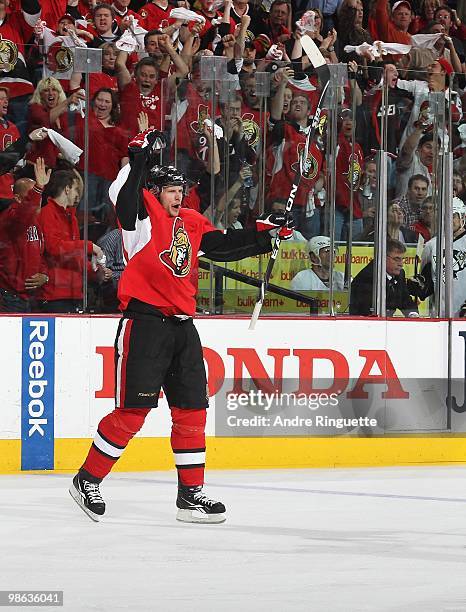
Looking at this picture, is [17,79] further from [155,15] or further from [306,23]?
[306,23]

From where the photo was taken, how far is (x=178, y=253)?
5.55m

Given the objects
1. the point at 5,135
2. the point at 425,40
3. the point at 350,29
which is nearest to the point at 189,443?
the point at 5,135

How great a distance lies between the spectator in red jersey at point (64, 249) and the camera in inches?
270

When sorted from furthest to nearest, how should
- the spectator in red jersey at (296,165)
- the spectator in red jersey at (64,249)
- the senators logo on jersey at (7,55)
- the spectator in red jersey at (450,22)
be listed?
the spectator in red jersey at (450,22) → the spectator in red jersey at (296,165) → the spectator in red jersey at (64,249) → the senators logo on jersey at (7,55)

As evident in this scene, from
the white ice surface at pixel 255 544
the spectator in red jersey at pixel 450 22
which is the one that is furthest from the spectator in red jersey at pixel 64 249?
the spectator in red jersey at pixel 450 22

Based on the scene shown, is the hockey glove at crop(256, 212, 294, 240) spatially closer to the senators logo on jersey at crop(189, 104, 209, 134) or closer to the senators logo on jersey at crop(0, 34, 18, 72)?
the senators logo on jersey at crop(189, 104, 209, 134)

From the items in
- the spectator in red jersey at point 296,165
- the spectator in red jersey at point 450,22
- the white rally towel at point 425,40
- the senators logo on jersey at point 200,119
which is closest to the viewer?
the senators logo on jersey at point 200,119

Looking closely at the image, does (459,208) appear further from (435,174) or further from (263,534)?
(263,534)

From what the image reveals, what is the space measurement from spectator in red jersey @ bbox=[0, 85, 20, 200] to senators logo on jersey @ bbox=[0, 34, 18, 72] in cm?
11

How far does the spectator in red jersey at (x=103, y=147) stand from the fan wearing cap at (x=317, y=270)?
1.14 metres

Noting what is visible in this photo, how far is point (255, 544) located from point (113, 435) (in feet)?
3.04

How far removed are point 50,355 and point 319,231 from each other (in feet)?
5.43

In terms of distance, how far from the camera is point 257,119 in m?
7.21

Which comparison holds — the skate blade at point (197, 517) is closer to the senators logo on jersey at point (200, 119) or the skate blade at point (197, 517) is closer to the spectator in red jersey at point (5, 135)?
the spectator in red jersey at point (5, 135)
